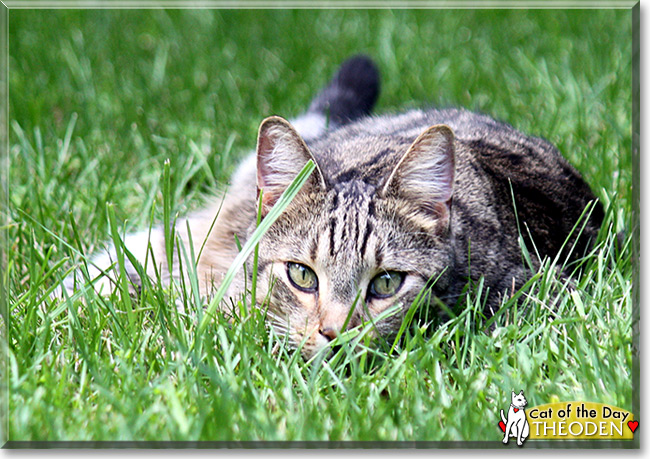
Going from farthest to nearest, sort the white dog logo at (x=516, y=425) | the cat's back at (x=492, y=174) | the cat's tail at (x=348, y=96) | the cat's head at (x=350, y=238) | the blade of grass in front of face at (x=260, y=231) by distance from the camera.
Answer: the cat's tail at (x=348, y=96)
the cat's back at (x=492, y=174)
the cat's head at (x=350, y=238)
the blade of grass in front of face at (x=260, y=231)
the white dog logo at (x=516, y=425)

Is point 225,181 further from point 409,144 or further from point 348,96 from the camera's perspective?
point 409,144

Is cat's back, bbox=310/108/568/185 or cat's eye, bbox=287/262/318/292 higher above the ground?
cat's back, bbox=310/108/568/185

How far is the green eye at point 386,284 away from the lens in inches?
86.3

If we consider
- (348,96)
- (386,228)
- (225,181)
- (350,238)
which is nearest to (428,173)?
(386,228)

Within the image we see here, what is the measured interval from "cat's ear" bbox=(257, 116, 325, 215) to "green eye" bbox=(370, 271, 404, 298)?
13.9 inches

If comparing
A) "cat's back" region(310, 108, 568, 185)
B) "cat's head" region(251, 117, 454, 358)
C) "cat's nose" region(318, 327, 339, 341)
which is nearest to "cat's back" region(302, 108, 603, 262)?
"cat's back" region(310, 108, 568, 185)

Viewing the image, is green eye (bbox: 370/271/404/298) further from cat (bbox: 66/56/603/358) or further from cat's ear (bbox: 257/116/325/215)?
cat's ear (bbox: 257/116/325/215)

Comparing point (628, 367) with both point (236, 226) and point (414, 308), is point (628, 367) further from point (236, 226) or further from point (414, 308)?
point (236, 226)

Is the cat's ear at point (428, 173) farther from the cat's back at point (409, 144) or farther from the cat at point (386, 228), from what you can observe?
the cat's back at point (409, 144)

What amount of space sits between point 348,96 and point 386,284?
185 cm

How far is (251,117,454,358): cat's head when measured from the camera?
7.02 ft

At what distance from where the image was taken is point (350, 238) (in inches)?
85.8

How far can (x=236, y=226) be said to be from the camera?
279 centimetres

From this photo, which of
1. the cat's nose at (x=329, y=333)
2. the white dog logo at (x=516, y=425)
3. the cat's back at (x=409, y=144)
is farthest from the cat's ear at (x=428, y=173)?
Answer: the white dog logo at (x=516, y=425)
